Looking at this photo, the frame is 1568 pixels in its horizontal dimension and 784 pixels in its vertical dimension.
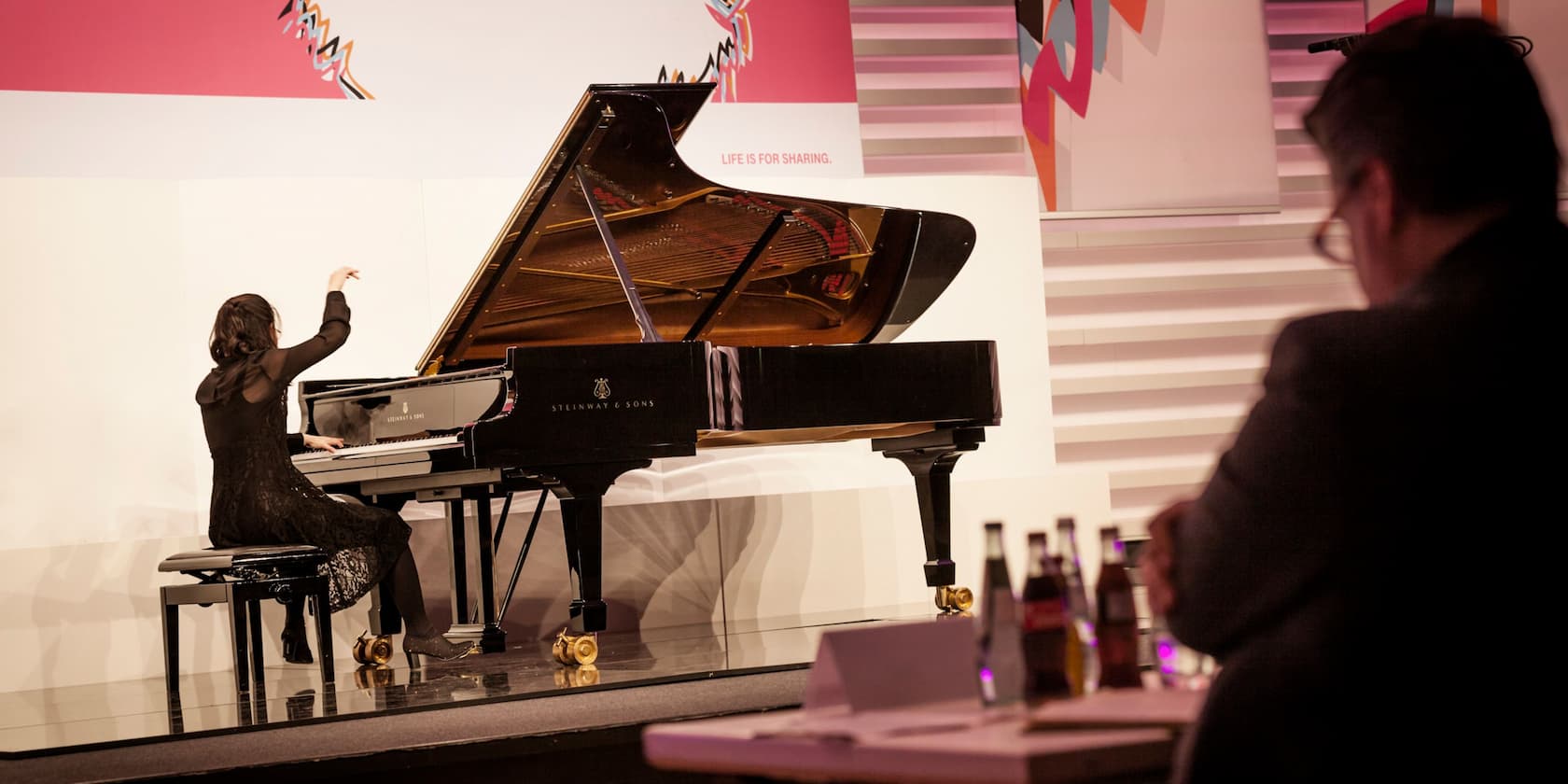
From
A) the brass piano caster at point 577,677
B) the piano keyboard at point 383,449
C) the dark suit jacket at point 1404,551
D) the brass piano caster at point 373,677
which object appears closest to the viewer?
the dark suit jacket at point 1404,551

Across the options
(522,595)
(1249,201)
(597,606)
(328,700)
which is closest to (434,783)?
(328,700)

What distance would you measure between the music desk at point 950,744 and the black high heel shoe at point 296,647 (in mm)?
3630

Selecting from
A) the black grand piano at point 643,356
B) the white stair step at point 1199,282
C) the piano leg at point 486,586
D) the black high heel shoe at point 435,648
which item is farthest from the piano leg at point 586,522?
the white stair step at point 1199,282

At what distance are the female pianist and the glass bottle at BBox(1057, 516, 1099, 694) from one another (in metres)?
3.25

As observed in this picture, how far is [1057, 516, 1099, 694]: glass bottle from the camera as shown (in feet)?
4.90

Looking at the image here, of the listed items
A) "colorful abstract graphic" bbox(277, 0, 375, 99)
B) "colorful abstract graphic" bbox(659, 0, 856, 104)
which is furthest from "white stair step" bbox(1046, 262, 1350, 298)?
"colorful abstract graphic" bbox(277, 0, 375, 99)

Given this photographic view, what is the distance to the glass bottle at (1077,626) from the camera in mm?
1492

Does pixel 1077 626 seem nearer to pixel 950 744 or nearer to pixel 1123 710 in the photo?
pixel 1123 710

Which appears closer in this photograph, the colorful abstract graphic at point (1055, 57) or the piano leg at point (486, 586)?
the piano leg at point (486, 586)

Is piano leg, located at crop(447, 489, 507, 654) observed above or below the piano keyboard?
below

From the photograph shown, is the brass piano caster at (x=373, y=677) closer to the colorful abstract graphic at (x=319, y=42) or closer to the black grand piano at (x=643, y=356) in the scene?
the black grand piano at (x=643, y=356)

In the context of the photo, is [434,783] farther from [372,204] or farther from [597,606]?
[372,204]

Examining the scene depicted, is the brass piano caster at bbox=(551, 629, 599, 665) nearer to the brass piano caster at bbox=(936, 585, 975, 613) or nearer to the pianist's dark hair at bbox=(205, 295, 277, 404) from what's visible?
the pianist's dark hair at bbox=(205, 295, 277, 404)

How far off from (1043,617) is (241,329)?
3.66m
